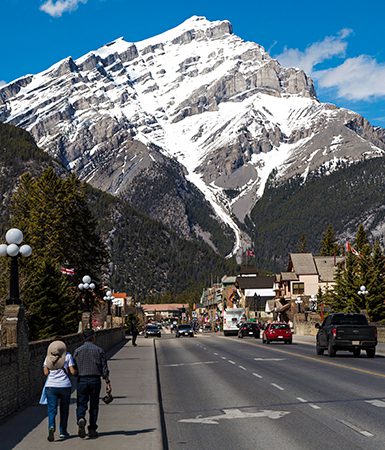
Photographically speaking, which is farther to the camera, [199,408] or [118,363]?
[118,363]

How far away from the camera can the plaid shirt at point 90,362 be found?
13.7m

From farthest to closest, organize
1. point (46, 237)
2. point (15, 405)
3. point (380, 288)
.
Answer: point (380, 288)
point (46, 237)
point (15, 405)

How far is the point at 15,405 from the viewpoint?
17484mm

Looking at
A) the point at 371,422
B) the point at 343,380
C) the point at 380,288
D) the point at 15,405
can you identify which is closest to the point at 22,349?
the point at 15,405

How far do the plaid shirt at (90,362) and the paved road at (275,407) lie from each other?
168 centimetres

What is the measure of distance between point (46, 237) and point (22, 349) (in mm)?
50643

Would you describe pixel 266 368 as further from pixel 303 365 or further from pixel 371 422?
pixel 371 422

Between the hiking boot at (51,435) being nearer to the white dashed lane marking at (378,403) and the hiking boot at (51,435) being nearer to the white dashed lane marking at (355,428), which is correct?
the white dashed lane marking at (355,428)

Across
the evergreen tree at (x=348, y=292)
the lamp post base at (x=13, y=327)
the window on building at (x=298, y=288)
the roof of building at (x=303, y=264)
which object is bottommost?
the lamp post base at (x=13, y=327)

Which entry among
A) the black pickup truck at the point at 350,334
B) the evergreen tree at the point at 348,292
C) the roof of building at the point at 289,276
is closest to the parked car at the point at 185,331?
the evergreen tree at the point at 348,292

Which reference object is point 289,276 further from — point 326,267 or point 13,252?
point 13,252

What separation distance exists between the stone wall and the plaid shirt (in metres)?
2.87

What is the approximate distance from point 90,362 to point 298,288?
10243cm

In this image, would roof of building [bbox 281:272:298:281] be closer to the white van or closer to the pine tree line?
the white van
